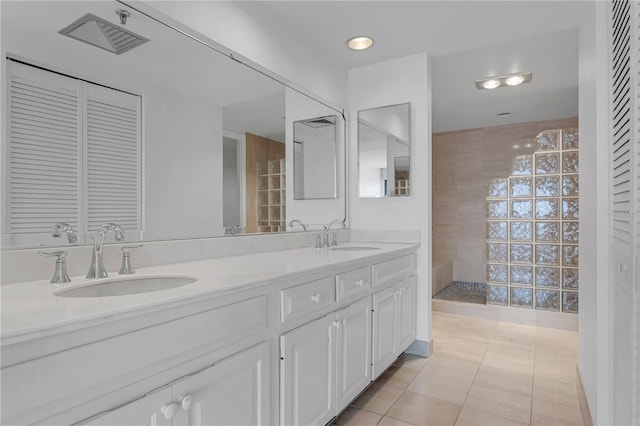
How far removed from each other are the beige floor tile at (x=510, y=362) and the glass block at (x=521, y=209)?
1.37 meters

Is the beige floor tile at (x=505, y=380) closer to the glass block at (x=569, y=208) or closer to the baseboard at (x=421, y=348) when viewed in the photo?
the baseboard at (x=421, y=348)

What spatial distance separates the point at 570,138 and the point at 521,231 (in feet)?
3.15

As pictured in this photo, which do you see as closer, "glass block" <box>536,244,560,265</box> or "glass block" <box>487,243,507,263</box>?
"glass block" <box>536,244,560,265</box>

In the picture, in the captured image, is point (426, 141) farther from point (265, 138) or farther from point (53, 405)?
point (53, 405)

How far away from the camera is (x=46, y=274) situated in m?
1.18

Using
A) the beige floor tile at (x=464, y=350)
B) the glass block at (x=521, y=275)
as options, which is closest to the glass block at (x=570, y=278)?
the glass block at (x=521, y=275)

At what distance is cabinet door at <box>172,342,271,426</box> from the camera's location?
0.95m

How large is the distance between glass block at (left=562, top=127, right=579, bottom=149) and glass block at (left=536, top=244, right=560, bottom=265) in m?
0.94

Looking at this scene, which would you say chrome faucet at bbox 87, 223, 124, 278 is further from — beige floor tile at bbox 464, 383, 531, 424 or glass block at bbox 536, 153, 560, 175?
glass block at bbox 536, 153, 560, 175

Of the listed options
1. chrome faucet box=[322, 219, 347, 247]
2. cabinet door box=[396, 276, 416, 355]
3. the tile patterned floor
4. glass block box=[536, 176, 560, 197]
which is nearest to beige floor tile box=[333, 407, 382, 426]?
the tile patterned floor

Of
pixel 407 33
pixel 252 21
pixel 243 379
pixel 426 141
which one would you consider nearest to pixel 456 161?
pixel 426 141

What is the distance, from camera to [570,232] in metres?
3.30

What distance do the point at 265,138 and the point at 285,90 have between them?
37cm

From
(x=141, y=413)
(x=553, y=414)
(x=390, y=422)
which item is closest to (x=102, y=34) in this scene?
(x=141, y=413)
